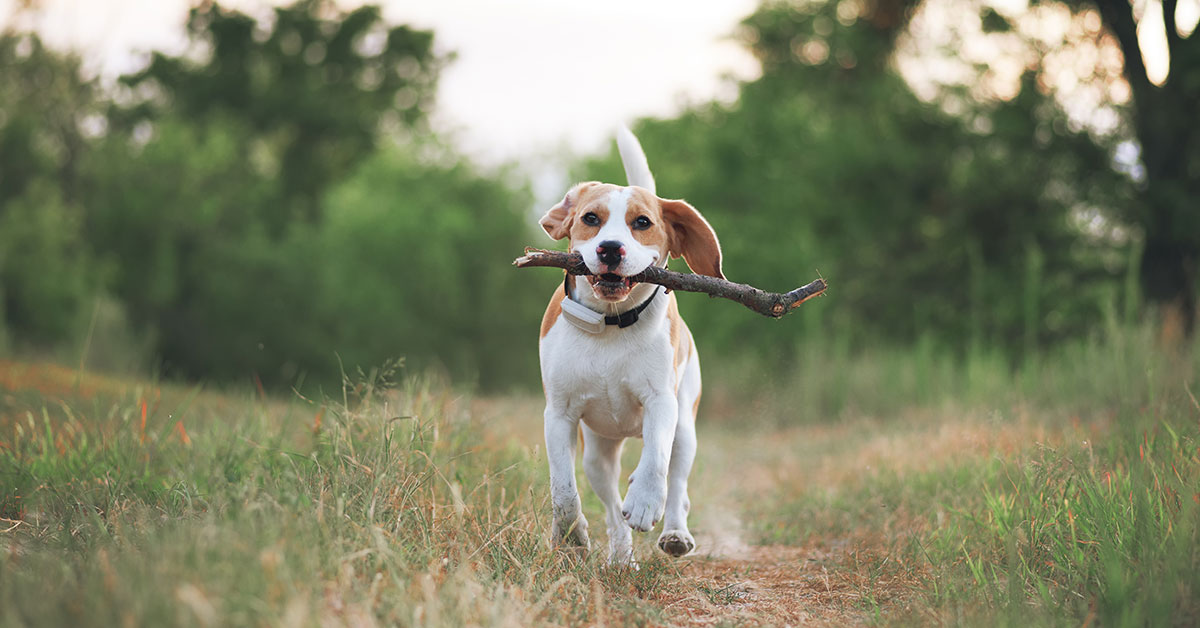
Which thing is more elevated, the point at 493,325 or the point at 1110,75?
the point at 1110,75

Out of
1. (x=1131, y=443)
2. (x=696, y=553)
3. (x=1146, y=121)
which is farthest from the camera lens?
(x=1146, y=121)

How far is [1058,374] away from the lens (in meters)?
9.60

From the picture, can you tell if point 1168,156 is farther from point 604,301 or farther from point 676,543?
point 676,543

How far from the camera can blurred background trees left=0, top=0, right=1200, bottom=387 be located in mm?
13664

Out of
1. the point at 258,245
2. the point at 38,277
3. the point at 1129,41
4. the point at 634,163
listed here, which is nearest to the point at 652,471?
the point at 634,163

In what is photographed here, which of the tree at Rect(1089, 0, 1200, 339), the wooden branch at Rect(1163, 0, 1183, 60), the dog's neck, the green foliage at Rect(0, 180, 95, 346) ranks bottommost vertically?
the green foliage at Rect(0, 180, 95, 346)

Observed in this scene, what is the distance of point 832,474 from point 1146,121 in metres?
7.84

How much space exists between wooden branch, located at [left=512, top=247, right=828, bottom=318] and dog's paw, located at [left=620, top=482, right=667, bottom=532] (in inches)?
33.2

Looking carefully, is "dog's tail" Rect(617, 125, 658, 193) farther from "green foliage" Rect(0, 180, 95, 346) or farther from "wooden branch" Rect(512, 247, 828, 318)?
"green foliage" Rect(0, 180, 95, 346)

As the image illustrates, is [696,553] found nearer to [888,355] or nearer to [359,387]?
[359,387]

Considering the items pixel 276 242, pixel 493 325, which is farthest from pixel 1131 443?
pixel 276 242

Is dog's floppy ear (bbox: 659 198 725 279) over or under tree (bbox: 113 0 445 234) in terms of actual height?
under

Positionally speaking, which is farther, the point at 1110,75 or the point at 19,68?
the point at 19,68

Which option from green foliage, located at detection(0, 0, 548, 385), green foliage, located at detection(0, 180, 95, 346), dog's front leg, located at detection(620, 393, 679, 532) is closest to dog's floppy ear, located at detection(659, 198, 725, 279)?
dog's front leg, located at detection(620, 393, 679, 532)
